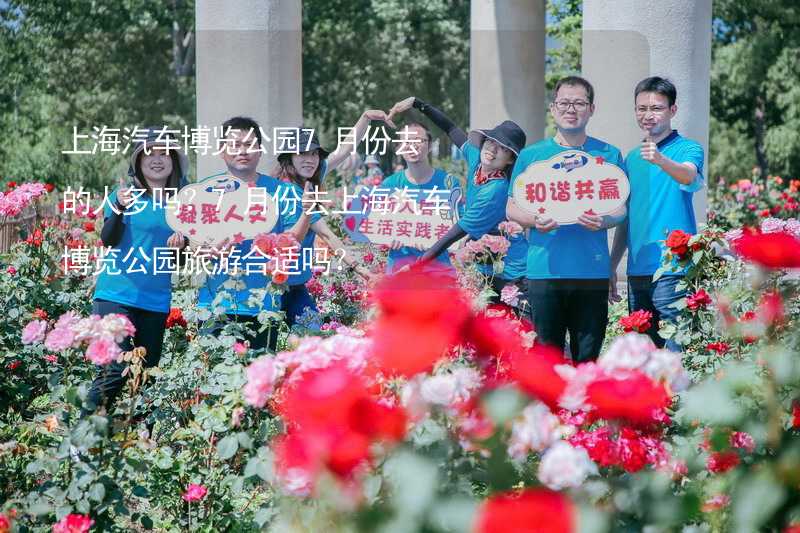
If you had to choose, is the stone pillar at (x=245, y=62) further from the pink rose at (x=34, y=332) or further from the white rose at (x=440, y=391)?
the white rose at (x=440, y=391)

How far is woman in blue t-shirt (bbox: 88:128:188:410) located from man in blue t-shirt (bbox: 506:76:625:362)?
165cm

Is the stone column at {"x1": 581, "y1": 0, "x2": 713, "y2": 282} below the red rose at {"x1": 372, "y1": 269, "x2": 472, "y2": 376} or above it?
above

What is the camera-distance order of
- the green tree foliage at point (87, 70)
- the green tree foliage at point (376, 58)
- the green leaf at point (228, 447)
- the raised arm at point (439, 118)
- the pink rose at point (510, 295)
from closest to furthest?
the green leaf at point (228, 447)
the pink rose at point (510, 295)
the raised arm at point (439, 118)
the green tree foliage at point (87, 70)
the green tree foliage at point (376, 58)

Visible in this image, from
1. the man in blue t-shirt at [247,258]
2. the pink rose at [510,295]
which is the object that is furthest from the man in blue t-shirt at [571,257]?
the man in blue t-shirt at [247,258]

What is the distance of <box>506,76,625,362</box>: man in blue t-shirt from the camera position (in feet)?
16.5

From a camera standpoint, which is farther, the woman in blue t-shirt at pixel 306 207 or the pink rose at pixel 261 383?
the woman in blue t-shirt at pixel 306 207

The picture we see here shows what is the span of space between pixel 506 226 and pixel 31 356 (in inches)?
107

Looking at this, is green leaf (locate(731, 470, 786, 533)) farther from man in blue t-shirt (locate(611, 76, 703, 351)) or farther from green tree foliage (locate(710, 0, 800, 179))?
green tree foliage (locate(710, 0, 800, 179))

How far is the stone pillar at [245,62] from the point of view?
8547 millimetres

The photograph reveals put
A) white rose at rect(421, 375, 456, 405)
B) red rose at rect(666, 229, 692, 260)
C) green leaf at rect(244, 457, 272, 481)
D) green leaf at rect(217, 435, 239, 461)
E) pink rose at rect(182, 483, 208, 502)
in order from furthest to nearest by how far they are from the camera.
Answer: red rose at rect(666, 229, 692, 260), pink rose at rect(182, 483, 208, 502), green leaf at rect(217, 435, 239, 461), green leaf at rect(244, 457, 272, 481), white rose at rect(421, 375, 456, 405)

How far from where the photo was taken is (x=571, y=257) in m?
5.02

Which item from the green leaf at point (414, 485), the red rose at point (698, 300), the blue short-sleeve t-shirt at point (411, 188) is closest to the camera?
the green leaf at point (414, 485)

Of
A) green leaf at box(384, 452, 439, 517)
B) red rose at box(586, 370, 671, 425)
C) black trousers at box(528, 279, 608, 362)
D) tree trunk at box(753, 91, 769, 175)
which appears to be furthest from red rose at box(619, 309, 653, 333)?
tree trunk at box(753, 91, 769, 175)

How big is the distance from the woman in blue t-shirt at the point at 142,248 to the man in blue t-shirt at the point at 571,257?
5.43 ft
